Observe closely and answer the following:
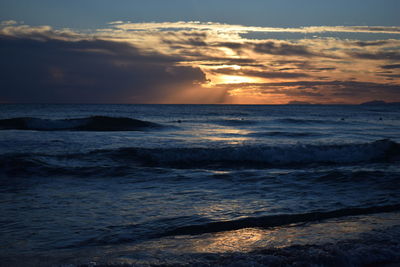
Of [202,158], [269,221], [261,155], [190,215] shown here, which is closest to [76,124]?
[202,158]

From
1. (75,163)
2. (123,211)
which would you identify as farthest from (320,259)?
(75,163)

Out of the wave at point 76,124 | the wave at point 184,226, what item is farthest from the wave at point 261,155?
the wave at point 76,124

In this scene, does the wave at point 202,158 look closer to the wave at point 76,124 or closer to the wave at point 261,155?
the wave at point 261,155

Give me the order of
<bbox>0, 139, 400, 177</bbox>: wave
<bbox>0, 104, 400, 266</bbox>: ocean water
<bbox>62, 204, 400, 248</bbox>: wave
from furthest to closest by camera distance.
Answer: <bbox>0, 139, 400, 177</bbox>: wave → <bbox>62, 204, 400, 248</bbox>: wave → <bbox>0, 104, 400, 266</bbox>: ocean water

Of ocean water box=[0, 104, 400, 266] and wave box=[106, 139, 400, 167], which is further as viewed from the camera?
wave box=[106, 139, 400, 167]

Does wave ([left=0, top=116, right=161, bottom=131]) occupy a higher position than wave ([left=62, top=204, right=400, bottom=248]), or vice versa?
wave ([left=0, top=116, right=161, bottom=131])

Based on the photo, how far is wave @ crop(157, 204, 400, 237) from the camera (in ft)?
16.2

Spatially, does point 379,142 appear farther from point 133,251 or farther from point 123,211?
point 133,251

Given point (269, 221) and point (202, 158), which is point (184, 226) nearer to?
point (269, 221)

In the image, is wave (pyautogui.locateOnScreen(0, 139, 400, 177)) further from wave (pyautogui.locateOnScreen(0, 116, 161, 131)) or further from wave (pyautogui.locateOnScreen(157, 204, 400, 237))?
wave (pyautogui.locateOnScreen(0, 116, 161, 131))

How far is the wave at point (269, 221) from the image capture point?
4.95m

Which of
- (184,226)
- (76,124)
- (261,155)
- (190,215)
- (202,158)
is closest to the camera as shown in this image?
(184,226)

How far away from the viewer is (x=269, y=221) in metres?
5.34

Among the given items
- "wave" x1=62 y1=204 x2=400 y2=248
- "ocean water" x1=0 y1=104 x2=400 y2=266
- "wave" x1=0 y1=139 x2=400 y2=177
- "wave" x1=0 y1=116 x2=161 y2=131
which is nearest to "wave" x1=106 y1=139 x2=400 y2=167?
"wave" x1=0 y1=139 x2=400 y2=177
